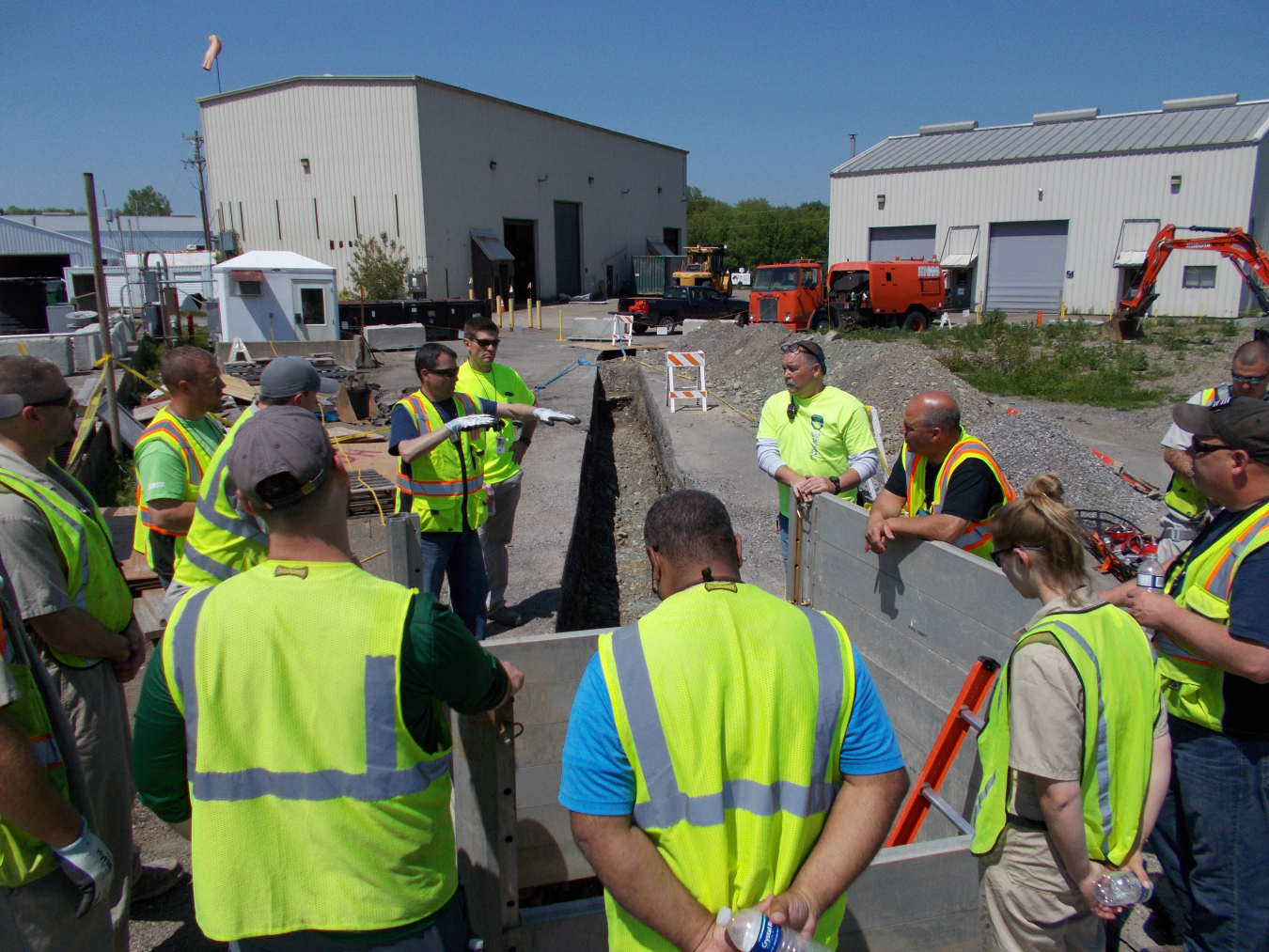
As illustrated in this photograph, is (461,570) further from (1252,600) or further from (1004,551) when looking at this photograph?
(1252,600)

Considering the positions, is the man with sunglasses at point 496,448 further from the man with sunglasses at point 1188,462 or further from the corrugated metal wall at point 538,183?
the corrugated metal wall at point 538,183

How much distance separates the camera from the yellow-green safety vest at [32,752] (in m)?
1.79

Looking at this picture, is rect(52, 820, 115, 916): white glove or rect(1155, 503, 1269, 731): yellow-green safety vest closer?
rect(52, 820, 115, 916): white glove

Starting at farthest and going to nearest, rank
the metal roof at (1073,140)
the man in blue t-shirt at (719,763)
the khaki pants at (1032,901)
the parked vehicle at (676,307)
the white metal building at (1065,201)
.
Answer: the metal roof at (1073,140) < the white metal building at (1065,201) < the parked vehicle at (676,307) < the khaki pants at (1032,901) < the man in blue t-shirt at (719,763)

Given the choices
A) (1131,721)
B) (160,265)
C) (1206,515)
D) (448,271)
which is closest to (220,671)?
(1131,721)

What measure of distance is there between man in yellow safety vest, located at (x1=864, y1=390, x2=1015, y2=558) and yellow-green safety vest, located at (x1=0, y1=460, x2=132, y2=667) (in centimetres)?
272

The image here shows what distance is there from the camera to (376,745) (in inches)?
63.0

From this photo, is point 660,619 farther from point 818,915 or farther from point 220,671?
point 220,671

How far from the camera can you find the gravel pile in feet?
27.1

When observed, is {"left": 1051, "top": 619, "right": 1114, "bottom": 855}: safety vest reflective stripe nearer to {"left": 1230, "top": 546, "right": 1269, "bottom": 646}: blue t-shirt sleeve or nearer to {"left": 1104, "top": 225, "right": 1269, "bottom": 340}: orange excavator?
{"left": 1230, "top": 546, "right": 1269, "bottom": 646}: blue t-shirt sleeve

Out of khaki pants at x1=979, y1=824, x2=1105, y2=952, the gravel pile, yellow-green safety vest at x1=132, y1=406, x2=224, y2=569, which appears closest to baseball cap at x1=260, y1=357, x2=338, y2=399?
yellow-green safety vest at x1=132, y1=406, x2=224, y2=569

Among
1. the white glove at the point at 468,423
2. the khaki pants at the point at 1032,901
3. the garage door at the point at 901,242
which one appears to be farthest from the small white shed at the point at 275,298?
the garage door at the point at 901,242

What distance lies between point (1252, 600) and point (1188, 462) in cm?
226

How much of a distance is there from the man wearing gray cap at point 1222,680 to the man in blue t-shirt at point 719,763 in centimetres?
125
